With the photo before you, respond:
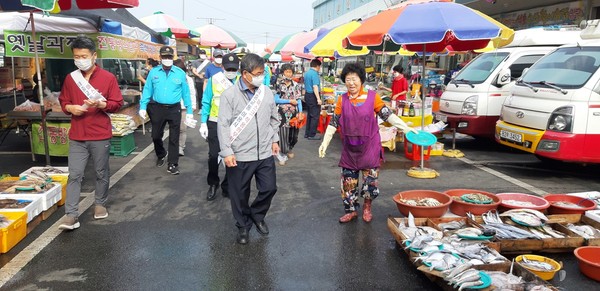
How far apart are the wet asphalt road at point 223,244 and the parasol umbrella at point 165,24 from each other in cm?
634

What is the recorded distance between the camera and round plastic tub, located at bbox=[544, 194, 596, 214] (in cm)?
462

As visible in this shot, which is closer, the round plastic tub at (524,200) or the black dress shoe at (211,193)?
the round plastic tub at (524,200)

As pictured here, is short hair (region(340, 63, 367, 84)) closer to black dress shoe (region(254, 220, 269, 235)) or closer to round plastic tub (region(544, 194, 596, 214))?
black dress shoe (region(254, 220, 269, 235))

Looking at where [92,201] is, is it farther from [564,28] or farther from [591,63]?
[564,28]

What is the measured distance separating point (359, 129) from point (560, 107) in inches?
147

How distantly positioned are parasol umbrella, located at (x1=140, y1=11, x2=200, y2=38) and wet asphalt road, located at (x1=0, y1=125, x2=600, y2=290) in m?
6.34

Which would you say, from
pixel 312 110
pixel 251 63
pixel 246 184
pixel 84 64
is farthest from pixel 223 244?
pixel 312 110

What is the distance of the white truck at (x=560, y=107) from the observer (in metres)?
6.20

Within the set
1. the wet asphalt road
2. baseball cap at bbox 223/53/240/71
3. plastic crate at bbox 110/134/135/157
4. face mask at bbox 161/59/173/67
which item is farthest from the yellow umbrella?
baseball cap at bbox 223/53/240/71

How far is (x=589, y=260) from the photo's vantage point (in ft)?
12.3

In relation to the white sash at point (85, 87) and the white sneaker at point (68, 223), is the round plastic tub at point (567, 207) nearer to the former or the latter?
the white sash at point (85, 87)

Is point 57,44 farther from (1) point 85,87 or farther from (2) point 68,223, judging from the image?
(2) point 68,223

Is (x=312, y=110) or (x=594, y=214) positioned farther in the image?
(x=312, y=110)

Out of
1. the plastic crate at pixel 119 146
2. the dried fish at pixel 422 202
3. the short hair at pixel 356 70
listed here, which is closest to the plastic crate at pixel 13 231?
the short hair at pixel 356 70
